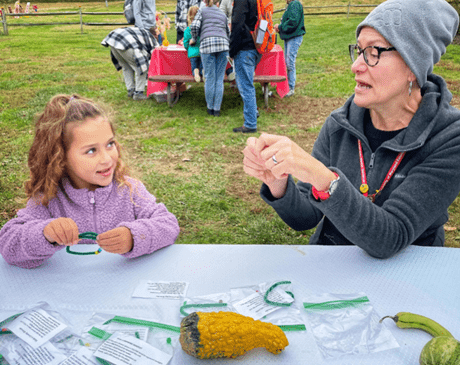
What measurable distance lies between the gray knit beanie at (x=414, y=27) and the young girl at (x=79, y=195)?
1134mm

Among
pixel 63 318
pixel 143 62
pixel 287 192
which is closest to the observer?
pixel 63 318

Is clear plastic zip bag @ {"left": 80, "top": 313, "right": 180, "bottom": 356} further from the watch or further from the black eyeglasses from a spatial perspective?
the black eyeglasses

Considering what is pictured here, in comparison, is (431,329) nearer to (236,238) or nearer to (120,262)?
(120,262)

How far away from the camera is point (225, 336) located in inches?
37.6

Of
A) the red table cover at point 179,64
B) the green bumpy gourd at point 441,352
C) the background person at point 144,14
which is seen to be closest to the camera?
the green bumpy gourd at point 441,352

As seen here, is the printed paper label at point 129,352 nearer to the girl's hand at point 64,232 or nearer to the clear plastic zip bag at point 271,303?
the clear plastic zip bag at point 271,303

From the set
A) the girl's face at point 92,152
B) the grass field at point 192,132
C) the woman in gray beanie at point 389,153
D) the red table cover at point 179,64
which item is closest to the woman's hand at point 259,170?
the woman in gray beanie at point 389,153

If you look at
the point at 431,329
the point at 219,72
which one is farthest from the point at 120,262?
the point at 219,72

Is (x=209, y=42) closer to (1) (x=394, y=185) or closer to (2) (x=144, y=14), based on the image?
(2) (x=144, y=14)

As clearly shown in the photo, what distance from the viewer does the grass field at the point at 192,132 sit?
3.63 meters

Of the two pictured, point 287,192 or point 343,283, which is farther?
point 287,192

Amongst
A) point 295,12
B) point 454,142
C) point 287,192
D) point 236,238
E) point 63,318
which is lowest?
Answer: point 236,238

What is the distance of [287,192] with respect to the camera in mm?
1568

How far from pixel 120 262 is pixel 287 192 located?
0.71 m
